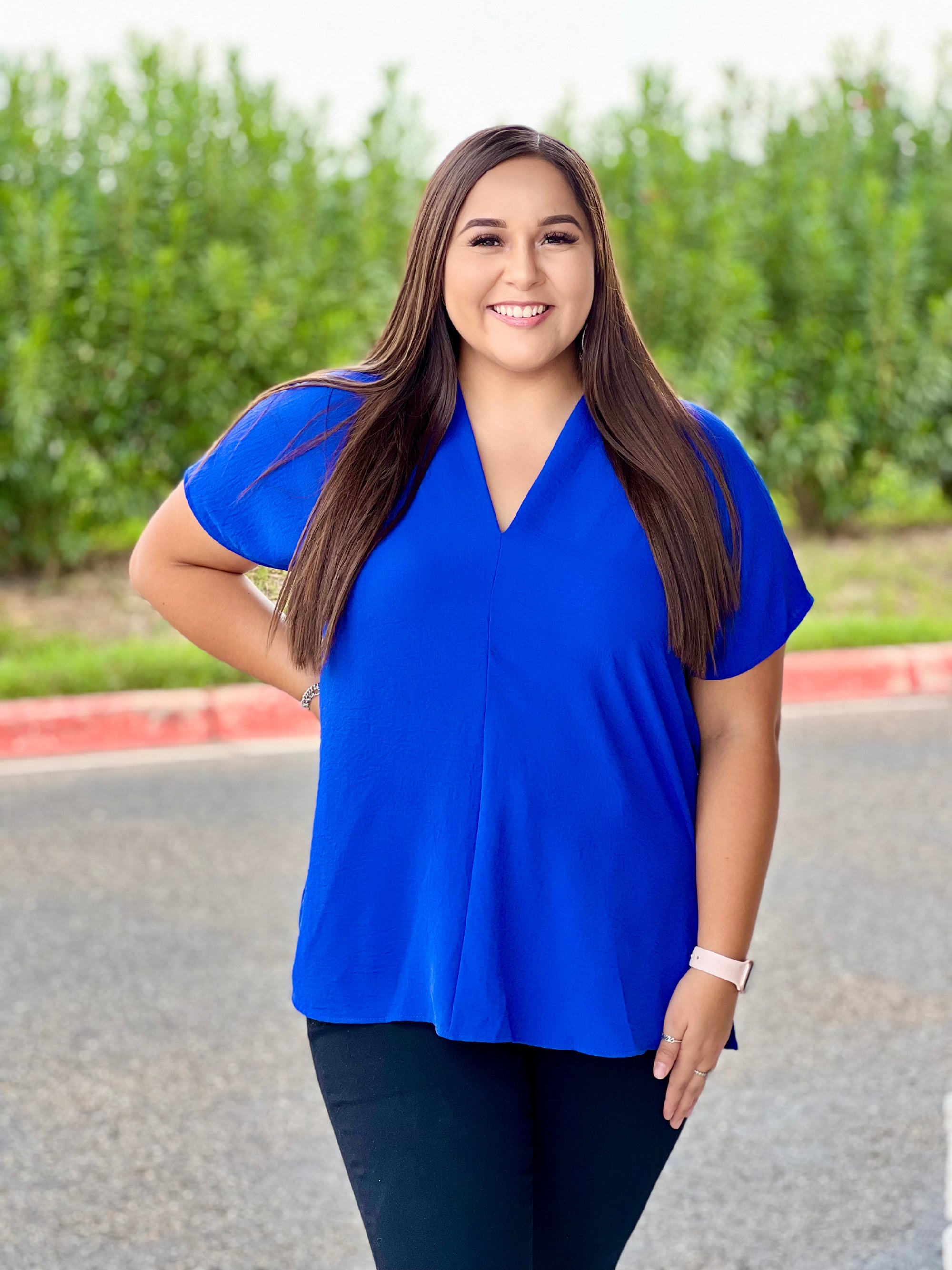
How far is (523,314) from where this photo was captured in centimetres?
185

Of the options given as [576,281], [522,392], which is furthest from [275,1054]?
[576,281]

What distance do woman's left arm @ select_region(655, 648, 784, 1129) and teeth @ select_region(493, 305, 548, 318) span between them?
1.52 feet

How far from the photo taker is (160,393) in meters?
8.76

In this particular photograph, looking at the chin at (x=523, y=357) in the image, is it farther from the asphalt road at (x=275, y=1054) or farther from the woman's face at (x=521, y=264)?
the asphalt road at (x=275, y=1054)

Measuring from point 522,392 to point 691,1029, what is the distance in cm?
76

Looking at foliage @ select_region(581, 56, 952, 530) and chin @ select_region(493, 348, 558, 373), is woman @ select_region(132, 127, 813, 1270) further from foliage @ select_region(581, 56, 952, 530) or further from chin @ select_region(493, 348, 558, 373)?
foliage @ select_region(581, 56, 952, 530)

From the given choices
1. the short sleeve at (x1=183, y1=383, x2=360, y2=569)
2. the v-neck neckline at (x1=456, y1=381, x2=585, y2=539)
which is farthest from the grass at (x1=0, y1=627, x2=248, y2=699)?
the v-neck neckline at (x1=456, y1=381, x2=585, y2=539)

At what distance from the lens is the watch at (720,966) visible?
1804mm

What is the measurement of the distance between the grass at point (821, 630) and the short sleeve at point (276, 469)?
208 inches

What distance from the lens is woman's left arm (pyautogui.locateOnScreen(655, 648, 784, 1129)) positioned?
1809mm

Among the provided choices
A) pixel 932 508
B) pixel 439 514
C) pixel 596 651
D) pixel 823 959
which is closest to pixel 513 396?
pixel 439 514

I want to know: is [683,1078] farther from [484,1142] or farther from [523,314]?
[523,314]

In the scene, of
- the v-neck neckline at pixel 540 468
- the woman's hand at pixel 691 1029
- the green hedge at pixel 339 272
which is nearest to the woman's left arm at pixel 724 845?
the woman's hand at pixel 691 1029

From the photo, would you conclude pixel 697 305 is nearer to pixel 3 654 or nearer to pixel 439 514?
pixel 3 654
